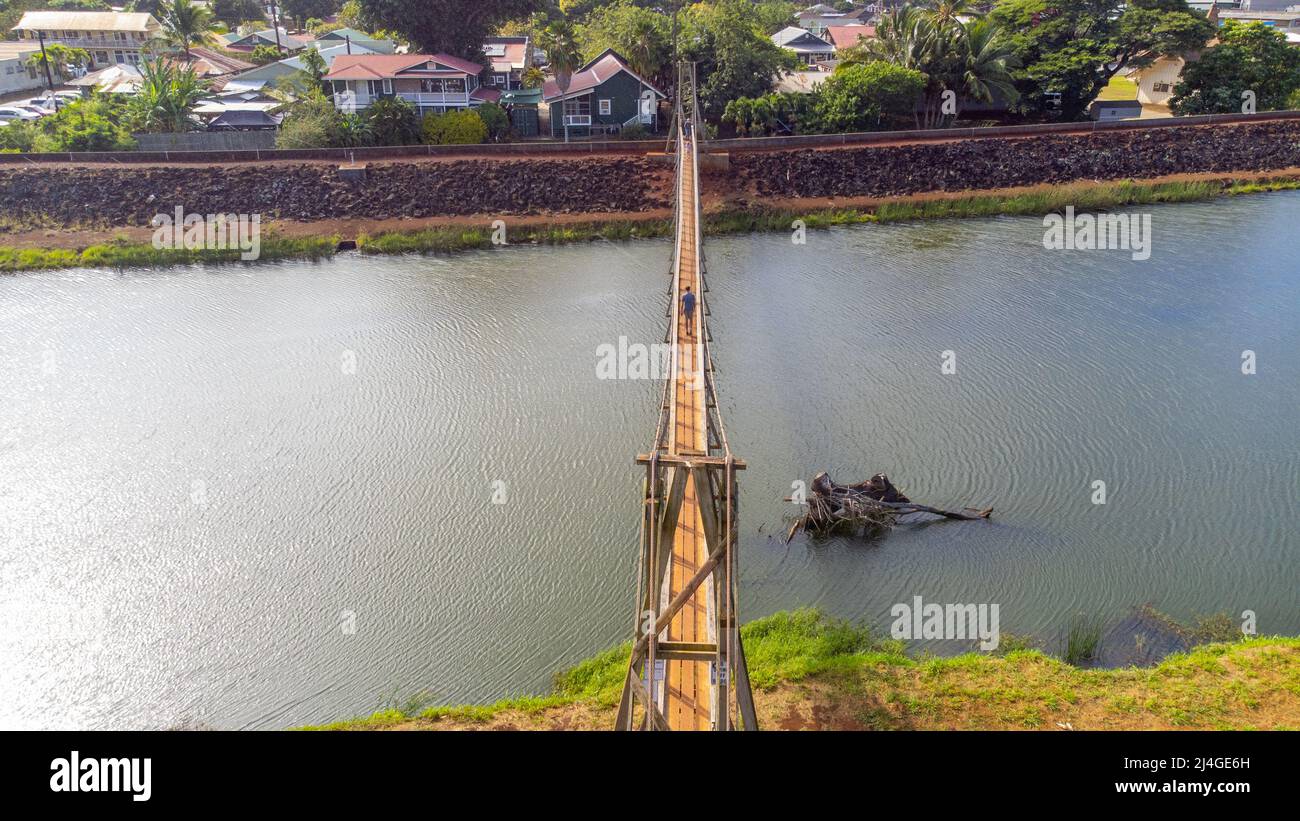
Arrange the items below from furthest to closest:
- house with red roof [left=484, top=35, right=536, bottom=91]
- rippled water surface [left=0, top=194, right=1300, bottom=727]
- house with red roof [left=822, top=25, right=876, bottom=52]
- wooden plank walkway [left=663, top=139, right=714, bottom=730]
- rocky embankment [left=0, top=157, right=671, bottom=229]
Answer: house with red roof [left=822, top=25, right=876, bottom=52], house with red roof [left=484, top=35, right=536, bottom=91], rocky embankment [left=0, top=157, right=671, bottom=229], rippled water surface [left=0, top=194, right=1300, bottom=727], wooden plank walkway [left=663, top=139, right=714, bottom=730]

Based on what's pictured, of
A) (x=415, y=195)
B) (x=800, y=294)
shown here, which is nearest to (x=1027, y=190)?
(x=800, y=294)

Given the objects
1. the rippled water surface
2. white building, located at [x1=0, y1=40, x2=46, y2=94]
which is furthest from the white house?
white building, located at [x1=0, y1=40, x2=46, y2=94]

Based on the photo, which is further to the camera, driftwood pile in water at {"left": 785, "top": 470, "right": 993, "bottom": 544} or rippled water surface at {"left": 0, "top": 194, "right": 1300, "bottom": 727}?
driftwood pile in water at {"left": 785, "top": 470, "right": 993, "bottom": 544}

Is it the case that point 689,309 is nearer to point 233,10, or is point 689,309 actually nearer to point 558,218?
point 558,218

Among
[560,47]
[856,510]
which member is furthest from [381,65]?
[856,510]

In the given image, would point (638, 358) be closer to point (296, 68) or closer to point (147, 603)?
point (147, 603)

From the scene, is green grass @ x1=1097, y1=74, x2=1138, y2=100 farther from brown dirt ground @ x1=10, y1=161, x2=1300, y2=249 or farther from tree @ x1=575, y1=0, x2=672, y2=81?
tree @ x1=575, y1=0, x2=672, y2=81
